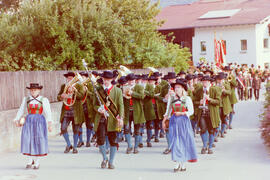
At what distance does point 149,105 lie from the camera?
12.8m

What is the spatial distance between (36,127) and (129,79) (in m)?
2.80

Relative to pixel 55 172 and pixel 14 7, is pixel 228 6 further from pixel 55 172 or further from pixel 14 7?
pixel 55 172

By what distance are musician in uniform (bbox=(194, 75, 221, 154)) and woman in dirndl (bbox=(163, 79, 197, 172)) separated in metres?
1.83

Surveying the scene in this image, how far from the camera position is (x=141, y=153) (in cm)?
1166

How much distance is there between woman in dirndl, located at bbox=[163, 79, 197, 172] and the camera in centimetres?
925

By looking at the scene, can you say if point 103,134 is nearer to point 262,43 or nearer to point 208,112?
point 208,112

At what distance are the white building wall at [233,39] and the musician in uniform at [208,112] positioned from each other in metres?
39.1

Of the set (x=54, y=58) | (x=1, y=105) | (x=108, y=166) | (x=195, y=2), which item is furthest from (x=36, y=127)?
(x=195, y=2)

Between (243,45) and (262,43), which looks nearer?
(262,43)

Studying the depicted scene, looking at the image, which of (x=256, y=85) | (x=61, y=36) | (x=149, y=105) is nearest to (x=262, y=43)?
(x=256, y=85)

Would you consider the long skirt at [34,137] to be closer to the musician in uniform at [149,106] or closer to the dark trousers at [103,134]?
the dark trousers at [103,134]

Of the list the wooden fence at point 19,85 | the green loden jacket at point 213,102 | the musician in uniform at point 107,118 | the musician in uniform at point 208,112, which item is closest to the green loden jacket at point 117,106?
the musician in uniform at point 107,118

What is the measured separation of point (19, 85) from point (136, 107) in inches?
146

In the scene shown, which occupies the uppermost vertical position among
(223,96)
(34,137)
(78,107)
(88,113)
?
(223,96)
